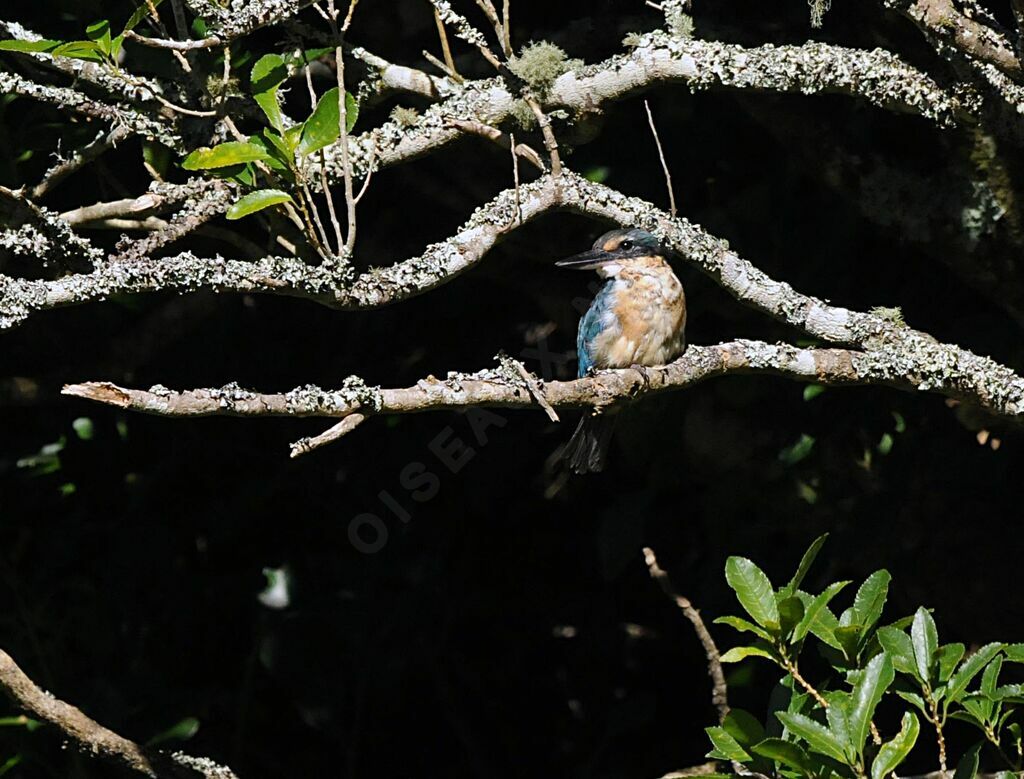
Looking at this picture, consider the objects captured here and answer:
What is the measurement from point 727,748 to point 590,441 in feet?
5.24

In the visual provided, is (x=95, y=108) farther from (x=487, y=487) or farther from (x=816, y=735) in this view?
(x=816, y=735)

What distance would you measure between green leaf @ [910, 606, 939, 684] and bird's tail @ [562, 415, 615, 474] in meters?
1.60

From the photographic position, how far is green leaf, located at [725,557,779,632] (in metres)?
2.38

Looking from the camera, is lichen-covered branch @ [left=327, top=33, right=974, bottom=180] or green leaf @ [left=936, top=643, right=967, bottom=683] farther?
lichen-covered branch @ [left=327, top=33, right=974, bottom=180]

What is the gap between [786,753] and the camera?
2201 millimetres

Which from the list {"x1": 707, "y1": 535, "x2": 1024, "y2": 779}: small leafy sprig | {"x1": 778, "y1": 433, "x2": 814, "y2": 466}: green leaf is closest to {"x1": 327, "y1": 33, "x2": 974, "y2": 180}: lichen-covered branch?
{"x1": 778, "y1": 433, "x2": 814, "y2": 466}: green leaf

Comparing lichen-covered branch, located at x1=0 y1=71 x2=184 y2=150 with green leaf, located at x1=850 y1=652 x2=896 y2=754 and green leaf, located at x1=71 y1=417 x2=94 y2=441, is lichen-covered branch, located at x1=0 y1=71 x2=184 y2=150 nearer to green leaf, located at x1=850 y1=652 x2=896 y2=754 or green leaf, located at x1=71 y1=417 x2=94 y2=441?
green leaf, located at x1=71 y1=417 x2=94 y2=441

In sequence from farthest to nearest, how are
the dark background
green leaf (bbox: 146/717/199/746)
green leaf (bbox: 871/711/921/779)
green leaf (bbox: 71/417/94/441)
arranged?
green leaf (bbox: 71/417/94/441), green leaf (bbox: 146/717/199/746), the dark background, green leaf (bbox: 871/711/921/779)

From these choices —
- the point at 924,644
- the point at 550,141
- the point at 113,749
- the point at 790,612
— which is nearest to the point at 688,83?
the point at 550,141

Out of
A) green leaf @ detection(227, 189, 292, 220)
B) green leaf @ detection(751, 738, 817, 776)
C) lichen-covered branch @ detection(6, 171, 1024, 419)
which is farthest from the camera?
lichen-covered branch @ detection(6, 171, 1024, 419)

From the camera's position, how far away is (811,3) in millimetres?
3146

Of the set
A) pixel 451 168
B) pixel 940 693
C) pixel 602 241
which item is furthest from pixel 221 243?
pixel 940 693

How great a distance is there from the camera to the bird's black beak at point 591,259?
3848 millimetres

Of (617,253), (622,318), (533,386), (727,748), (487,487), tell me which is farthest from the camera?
(487,487)
